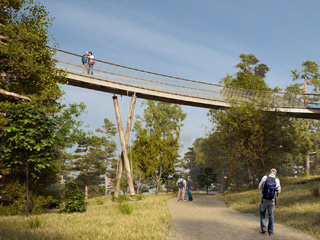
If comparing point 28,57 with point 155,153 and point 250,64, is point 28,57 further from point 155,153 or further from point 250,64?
point 250,64

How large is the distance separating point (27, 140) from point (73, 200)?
4472 mm

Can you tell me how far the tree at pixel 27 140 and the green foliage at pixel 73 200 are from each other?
2347mm

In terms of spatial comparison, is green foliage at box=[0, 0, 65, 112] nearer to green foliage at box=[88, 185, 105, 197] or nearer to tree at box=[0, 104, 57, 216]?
tree at box=[0, 104, 57, 216]

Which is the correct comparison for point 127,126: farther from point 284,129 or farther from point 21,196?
point 284,129

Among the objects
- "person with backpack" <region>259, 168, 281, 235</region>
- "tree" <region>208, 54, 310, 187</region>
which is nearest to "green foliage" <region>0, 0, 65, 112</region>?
A: "person with backpack" <region>259, 168, 281, 235</region>

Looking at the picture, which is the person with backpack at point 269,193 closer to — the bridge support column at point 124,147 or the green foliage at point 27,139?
the green foliage at point 27,139

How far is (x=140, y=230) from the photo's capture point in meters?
8.41

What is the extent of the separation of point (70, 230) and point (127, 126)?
518 inches

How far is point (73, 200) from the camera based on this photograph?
15.1 metres

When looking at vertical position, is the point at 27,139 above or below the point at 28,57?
below

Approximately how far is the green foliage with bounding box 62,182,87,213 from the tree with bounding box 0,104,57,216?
92.4 inches

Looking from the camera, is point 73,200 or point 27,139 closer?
point 27,139

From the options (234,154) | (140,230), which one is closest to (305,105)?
(234,154)

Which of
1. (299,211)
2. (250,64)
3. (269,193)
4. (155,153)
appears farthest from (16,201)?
(250,64)
